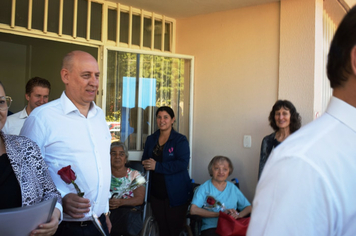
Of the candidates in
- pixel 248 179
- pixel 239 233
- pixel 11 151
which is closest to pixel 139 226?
pixel 239 233

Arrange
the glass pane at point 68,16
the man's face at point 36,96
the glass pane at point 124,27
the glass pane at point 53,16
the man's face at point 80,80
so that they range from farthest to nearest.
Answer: the glass pane at point 124,27
the glass pane at point 68,16
the glass pane at point 53,16
the man's face at point 36,96
the man's face at point 80,80

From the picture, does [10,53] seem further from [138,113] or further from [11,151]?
[11,151]

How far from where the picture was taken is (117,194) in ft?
12.1

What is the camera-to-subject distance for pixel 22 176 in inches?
60.0

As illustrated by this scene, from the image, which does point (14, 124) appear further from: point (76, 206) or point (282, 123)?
point (282, 123)

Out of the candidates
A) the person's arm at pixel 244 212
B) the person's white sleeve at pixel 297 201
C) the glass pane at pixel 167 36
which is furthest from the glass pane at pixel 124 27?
the person's white sleeve at pixel 297 201

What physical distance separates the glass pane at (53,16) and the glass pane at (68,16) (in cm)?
8

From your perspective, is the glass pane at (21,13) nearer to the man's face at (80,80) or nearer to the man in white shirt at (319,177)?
the man's face at (80,80)

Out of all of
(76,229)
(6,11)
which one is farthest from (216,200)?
(6,11)

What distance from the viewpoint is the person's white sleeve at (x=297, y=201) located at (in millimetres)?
674

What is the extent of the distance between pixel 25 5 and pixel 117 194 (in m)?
2.47

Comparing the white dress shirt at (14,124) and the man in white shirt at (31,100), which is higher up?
the man in white shirt at (31,100)

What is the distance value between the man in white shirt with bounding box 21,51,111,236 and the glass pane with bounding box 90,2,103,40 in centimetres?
229

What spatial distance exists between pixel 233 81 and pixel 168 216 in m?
2.01
